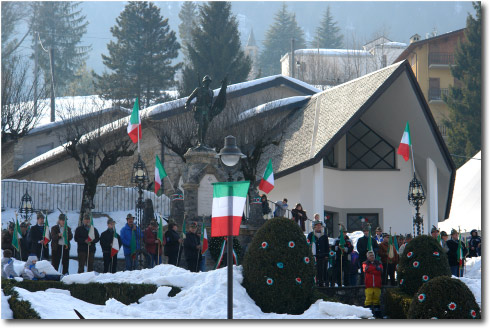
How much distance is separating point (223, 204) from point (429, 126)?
1858 centimetres

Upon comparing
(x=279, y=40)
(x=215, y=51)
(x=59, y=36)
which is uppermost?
(x=279, y=40)

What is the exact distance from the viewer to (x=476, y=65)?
44.5 metres

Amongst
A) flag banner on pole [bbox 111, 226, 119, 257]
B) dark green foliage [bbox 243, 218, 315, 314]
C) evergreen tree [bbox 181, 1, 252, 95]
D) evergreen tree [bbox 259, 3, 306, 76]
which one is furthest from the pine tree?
dark green foliage [bbox 243, 218, 315, 314]

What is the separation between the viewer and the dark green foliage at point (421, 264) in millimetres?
16656

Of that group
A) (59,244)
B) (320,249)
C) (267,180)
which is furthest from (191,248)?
(267,180)

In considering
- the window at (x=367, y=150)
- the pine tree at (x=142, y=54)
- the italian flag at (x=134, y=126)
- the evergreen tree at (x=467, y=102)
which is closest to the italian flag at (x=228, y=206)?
the italian flag at (x=134, y=126)

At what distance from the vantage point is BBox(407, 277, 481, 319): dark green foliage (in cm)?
1293

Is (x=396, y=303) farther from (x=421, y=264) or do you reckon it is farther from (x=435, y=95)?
(x=435, y=95)

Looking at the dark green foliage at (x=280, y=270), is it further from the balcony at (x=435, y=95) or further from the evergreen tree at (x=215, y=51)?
the balcony at (x=435, y=95)

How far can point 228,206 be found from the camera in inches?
487

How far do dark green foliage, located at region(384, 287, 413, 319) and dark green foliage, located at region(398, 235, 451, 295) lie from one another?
0.78 feet

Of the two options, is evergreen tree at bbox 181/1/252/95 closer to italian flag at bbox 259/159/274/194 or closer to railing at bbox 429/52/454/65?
railing at bbox 429/52/454/65

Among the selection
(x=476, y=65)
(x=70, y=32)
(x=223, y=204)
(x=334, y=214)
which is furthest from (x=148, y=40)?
(x=223, y=204)

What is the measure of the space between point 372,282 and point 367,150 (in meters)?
16.1
